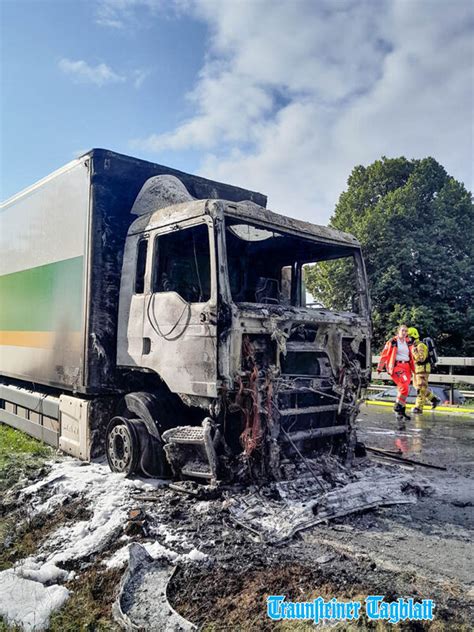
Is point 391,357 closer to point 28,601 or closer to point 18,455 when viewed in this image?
point 18,455

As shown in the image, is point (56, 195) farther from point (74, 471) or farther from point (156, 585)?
point (156, 585)

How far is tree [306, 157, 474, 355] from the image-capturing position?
18.5 meters

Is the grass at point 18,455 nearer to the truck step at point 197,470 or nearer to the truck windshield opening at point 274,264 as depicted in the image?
the truck step at point 197,470

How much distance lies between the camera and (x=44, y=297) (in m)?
6.93

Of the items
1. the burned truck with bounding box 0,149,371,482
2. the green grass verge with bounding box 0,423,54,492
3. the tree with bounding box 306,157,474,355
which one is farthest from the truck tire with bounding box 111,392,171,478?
the tree with bounding box 306,157,474,355

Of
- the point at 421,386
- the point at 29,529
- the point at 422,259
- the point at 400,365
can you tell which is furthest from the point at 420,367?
the point at 422,259

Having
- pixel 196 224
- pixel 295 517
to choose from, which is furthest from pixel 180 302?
pixel 295 517

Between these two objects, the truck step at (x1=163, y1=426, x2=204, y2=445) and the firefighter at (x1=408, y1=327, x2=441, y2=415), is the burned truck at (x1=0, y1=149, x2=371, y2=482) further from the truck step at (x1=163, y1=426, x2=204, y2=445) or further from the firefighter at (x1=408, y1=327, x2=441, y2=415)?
the firefighter at (x1=408, y1=327, x2=441, y2=415)

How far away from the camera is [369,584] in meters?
2.98

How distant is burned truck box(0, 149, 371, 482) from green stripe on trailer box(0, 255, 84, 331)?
3cm

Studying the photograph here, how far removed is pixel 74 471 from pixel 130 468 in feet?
2.68

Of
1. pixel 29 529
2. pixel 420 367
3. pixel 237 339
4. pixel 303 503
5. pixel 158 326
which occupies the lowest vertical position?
pixel 29 529

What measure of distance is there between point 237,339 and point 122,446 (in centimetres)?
195

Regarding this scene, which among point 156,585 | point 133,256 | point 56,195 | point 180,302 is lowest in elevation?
point 156,585
